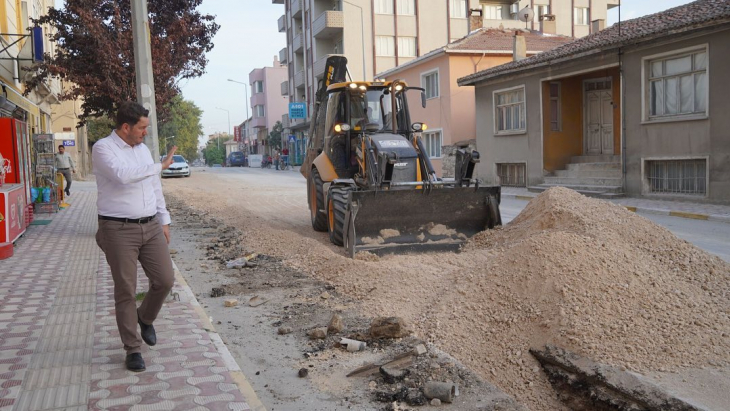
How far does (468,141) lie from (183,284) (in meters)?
21.3

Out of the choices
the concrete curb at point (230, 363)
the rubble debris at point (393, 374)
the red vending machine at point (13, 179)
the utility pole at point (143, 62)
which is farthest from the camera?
the red vending machine at point (13, 179)

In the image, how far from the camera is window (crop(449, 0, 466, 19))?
4241cm

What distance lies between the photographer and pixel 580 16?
46.0m

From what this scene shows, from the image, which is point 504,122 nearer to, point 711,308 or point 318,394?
point 711,308

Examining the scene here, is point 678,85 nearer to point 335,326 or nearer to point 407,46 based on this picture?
point 335,326

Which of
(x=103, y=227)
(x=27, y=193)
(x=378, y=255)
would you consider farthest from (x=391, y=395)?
(x=27, y=193)

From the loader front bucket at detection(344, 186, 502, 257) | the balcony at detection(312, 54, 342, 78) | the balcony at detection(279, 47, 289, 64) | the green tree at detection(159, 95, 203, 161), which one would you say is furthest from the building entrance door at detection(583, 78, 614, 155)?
the green tree at detection(159, 95, 203, 161)

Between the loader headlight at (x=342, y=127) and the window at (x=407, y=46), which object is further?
the window at (x=407, y=46)

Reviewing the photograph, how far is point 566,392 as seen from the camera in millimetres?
4438

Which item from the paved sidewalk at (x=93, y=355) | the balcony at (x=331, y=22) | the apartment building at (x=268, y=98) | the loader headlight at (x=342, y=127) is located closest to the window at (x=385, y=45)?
the balcony at (x=331, y=22)

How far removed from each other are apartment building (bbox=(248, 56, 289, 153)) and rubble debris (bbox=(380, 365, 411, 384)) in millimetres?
72610

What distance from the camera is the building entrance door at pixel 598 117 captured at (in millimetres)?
20688

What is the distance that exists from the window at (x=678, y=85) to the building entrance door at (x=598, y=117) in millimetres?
3338

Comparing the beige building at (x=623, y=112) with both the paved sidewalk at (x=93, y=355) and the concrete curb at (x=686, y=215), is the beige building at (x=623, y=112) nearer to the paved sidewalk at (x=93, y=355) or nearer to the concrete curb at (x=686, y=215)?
the concrete curb at (x=686, y=215)
